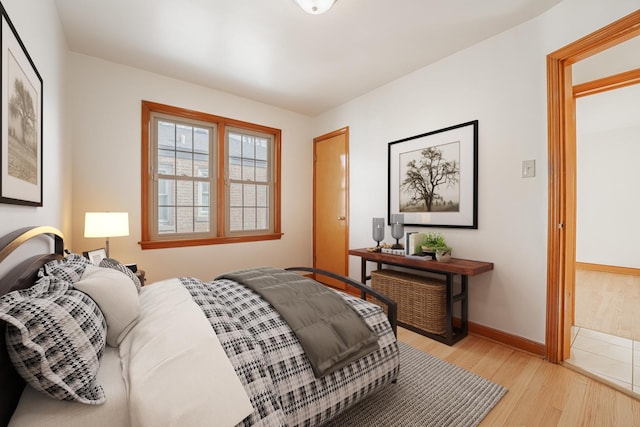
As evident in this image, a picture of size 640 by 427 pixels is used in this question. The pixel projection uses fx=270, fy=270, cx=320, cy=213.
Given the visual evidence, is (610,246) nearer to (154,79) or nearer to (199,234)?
(199,234)

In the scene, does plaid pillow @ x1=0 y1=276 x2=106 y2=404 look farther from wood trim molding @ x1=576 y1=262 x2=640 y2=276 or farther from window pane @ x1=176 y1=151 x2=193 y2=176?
wood trim molding @ x1=576 y1=262 x2=640 y2=276

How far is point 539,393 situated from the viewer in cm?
169

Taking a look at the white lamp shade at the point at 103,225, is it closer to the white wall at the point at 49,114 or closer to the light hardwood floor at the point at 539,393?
the white wall at the point at 49,114

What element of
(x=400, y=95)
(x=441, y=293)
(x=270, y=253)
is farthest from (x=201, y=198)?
(x=441, y=293)

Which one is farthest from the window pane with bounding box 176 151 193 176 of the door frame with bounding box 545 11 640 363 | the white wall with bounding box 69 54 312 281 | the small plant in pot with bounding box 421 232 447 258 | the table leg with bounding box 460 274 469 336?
the door frame with bounding box 545 11 640 363

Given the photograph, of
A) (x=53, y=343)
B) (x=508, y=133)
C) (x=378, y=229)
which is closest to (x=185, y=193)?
(x=378, y=229)

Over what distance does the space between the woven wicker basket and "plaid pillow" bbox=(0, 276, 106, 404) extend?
91.0 inches

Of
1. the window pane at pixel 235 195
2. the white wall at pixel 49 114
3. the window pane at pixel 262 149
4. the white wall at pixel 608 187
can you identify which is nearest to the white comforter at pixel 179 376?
the white wall at pixel 49 114

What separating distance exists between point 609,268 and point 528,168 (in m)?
4.27

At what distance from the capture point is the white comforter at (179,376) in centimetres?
79

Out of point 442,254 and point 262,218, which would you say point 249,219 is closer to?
point 262,218

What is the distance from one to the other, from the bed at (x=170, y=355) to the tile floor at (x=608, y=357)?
157 centimetres

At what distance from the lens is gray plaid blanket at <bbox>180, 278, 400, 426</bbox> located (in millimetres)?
990

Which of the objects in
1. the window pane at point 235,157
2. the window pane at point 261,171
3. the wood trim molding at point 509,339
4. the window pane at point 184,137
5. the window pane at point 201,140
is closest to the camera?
the wood trim molding at point 509,339
